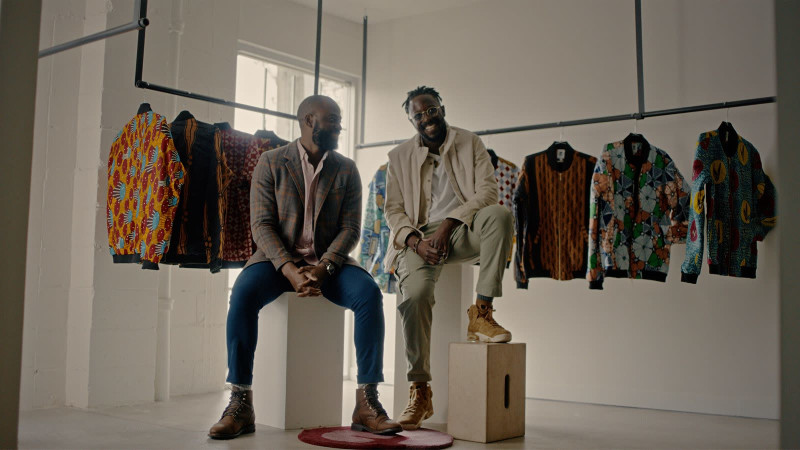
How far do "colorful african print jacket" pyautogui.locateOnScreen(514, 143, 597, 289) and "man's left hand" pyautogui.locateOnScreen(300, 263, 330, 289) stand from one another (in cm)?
155

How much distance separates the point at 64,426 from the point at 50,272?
0.99 m

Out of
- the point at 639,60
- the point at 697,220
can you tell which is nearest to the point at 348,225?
the point at 697,220

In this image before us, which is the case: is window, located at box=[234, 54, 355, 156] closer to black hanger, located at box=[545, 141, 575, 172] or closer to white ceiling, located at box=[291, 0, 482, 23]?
white ceiling, located at box=[291, 0, 482, 23]

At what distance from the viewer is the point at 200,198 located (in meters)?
3.67

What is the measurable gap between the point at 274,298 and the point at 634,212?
2.12m

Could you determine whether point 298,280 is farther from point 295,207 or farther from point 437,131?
point 437,131

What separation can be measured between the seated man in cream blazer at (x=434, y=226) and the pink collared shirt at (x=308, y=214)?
15.2 inches

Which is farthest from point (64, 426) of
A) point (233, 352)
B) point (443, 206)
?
point (443, 206)

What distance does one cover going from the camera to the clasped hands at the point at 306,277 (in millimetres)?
3033

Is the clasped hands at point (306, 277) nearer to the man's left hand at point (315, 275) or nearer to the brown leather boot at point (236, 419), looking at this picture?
the man's left hand at point (315, 275)

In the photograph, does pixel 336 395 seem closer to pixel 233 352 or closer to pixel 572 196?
pixel 233 352

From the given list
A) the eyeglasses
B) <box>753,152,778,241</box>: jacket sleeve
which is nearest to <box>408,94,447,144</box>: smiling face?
the eyeglasses

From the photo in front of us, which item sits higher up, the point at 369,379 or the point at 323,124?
Answer: the point at 323,124

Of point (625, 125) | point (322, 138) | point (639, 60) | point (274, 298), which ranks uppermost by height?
point (639, 60)
